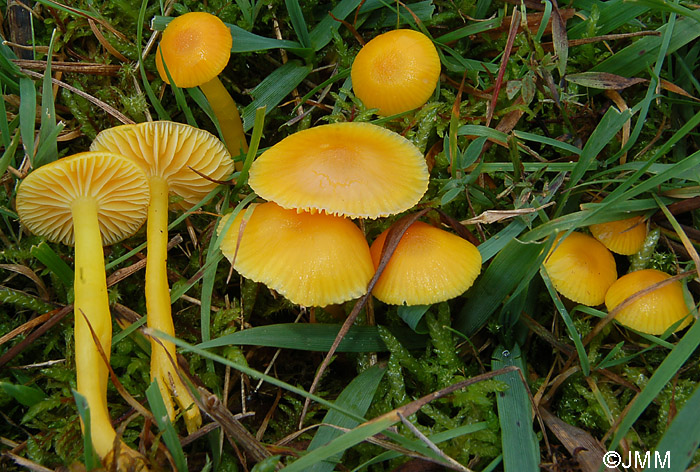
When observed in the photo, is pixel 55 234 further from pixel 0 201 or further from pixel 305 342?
pixel 305 342

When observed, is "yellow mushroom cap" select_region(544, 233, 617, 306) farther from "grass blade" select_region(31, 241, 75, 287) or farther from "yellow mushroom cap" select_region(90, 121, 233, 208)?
"grass blade" select_region(31, 241, 75, 287)

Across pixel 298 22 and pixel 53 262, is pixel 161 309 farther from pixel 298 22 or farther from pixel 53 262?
pixel 298 22

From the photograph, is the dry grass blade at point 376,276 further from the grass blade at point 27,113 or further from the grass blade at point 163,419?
the grass blade at point 27,113

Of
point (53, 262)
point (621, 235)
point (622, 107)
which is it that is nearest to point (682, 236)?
point (621, 235)

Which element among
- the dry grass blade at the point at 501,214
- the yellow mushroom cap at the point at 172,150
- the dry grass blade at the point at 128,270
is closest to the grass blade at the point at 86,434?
the dry grass blade at the point at 128,270

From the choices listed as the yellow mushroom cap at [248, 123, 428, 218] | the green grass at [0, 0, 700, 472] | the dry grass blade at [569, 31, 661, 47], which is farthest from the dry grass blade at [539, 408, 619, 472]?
the dry grass blade at [569, 31, 661, 47]

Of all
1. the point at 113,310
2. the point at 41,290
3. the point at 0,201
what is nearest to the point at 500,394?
the point at 113,310
